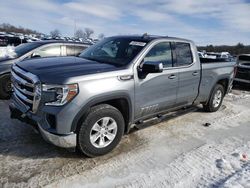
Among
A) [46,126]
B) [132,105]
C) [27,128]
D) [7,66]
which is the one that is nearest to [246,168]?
[132,105]

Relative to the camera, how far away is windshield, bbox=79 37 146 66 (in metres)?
4.53

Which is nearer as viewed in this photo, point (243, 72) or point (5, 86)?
point (5, 86)

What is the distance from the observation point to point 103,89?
386cm

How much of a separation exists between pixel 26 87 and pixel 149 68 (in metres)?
1.88

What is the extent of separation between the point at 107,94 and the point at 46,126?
954mm

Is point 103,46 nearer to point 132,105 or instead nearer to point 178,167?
point 132,105

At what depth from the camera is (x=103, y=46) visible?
524 centimetres

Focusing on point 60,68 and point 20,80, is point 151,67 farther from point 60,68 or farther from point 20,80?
point 20,80

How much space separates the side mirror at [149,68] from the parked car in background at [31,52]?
3.35 meters

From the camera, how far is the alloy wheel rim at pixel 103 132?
3986 mm

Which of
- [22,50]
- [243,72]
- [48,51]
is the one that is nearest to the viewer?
[22,50]

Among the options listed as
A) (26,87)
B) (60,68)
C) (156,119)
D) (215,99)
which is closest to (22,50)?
(26,87)

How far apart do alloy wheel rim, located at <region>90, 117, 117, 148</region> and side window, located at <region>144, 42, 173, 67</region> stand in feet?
4.10

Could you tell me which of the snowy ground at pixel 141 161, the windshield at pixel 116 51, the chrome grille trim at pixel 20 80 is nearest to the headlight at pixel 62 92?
the chrome grille trim at pixel 20 80
